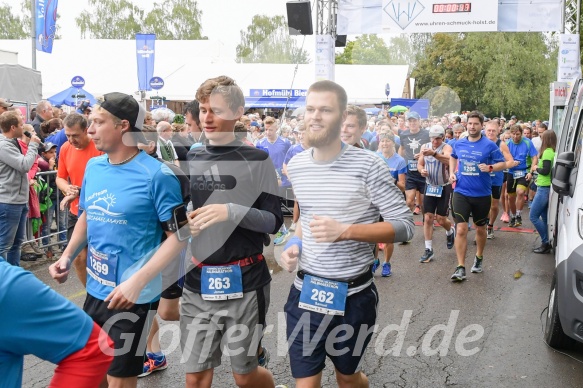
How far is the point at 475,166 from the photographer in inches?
313

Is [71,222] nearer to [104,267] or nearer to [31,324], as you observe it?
[104,267]

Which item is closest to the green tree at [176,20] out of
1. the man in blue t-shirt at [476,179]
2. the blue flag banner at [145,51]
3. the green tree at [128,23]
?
the green tree at [128,23]

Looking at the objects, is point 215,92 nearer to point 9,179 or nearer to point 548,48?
point 9,179

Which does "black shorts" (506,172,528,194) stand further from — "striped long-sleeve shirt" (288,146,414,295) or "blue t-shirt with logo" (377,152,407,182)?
"striped long-sleeve shirt" (288,146,414,295)

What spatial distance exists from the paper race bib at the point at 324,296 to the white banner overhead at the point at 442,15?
42.3 feet

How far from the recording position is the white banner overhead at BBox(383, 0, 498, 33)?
14703 millimetres

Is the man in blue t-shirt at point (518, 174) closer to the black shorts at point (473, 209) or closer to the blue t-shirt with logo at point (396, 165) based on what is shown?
the blue t-shirt with logo at point (396, 165)

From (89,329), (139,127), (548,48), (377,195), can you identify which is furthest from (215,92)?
Result: (548,48)

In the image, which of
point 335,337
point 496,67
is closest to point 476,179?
point 335,337

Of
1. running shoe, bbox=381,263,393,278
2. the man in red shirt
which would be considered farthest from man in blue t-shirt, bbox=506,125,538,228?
the man in red shirt

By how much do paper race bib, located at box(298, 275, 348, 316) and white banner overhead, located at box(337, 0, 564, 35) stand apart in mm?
12893

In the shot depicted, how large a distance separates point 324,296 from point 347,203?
0.48m

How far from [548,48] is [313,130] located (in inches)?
1440

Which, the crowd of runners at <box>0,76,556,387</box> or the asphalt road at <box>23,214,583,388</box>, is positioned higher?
the crowd of runners at <box>0,76,556,387</box>
